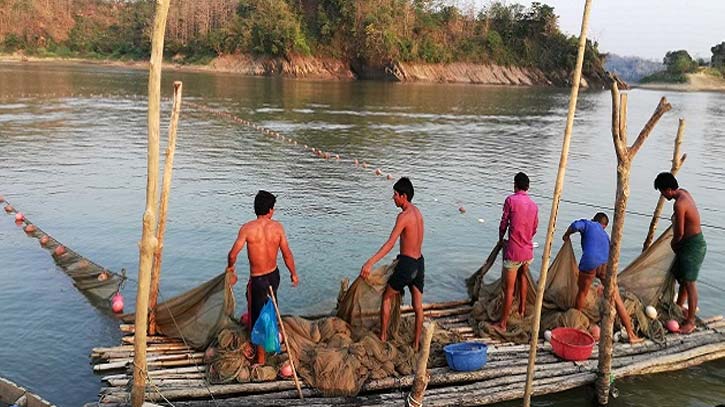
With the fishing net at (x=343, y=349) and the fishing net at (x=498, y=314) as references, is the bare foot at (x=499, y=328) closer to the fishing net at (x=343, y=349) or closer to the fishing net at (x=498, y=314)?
the fishing net at (x=498, y=314)

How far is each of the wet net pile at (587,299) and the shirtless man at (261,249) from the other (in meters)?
3.15

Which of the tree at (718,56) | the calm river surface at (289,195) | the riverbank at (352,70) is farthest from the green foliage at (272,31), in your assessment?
the tree at (718,56)

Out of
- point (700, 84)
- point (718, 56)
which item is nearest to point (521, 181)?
point (700, 84)

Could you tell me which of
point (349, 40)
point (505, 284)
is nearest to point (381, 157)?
point (505, 284)

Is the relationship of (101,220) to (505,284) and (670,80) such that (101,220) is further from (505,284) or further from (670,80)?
(670,80)

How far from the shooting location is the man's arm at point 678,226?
27.0ft

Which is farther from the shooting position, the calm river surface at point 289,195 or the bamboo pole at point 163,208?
the calm river surface at point 289,195

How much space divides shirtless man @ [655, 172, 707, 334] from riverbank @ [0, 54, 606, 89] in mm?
68711

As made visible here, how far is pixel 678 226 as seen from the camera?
329 inches

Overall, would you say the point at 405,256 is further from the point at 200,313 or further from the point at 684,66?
the point at 684,66

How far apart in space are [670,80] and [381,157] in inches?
4332

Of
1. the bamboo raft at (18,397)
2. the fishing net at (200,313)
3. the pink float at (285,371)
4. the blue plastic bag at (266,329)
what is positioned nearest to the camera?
the bamboo raft at (18,397)

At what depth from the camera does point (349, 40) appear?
79875 millimetres

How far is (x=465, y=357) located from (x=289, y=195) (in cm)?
1063
